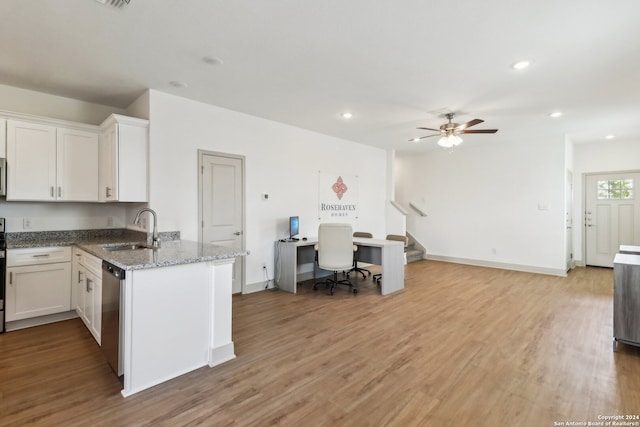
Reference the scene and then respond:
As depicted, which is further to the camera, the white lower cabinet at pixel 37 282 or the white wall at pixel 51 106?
the white wall at pixel 51 106

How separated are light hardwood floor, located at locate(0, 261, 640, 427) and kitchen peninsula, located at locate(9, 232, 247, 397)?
0.10 meters

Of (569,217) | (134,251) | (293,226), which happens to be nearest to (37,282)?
(134,251)

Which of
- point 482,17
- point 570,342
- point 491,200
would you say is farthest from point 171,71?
point 491,200

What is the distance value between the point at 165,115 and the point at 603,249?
8.87m

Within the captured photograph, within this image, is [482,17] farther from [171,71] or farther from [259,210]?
[259,210]

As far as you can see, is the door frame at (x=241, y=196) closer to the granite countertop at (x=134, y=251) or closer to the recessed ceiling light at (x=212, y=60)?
the granite countertop at (x=134, y=251)

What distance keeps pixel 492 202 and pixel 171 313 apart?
22.4 feet

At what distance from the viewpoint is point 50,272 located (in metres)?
3.44

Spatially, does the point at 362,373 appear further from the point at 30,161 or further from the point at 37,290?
the point at 30,161

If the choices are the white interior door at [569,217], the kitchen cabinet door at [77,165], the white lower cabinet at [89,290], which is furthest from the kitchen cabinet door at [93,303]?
the white interior door at [569,217]

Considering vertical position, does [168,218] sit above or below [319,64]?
below

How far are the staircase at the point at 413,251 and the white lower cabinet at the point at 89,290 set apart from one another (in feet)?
20.3

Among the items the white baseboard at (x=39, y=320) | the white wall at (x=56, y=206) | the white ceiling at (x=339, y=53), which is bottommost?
the white baseboard at (x=39, y=320)

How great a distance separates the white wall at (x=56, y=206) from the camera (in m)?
3.67
